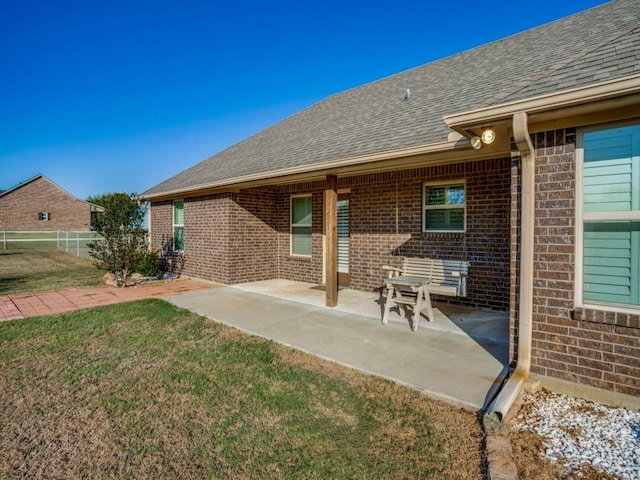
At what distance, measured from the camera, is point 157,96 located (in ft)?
56.2

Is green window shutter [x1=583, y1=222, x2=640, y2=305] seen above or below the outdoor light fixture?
below

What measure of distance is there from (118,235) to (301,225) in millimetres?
4881

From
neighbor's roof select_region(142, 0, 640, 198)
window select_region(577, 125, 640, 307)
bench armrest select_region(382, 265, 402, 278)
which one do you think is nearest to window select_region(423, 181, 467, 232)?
bench armrest select_region(382, 265, 402, 278)

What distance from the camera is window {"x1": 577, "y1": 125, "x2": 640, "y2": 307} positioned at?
311 cm

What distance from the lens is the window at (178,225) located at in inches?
456

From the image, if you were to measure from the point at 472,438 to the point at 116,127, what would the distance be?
81.0 ft

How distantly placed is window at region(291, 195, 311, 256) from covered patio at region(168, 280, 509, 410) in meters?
1.94

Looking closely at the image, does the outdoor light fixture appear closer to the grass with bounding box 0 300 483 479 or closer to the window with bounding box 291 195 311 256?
the grass with bounding box 0 300 483 479

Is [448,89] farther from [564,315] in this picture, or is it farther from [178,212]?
[178,212]

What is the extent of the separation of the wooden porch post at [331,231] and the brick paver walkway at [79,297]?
3914mm

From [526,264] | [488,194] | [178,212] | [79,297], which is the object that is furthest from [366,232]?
[178,212]

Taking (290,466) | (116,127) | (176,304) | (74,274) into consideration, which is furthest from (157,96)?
(290,466)

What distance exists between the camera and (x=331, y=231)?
21.6ft

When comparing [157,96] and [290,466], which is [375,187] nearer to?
[290,466]
